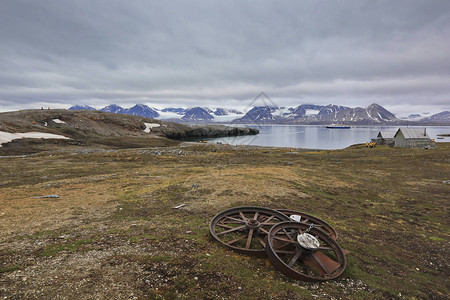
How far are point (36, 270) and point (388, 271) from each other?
1219cm

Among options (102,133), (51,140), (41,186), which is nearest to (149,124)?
(102,133)

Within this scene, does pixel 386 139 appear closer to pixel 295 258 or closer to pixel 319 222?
pixel 319 222

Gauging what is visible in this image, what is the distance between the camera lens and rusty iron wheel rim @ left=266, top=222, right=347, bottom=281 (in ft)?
22.6

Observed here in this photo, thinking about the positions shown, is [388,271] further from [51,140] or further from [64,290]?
[51,140]

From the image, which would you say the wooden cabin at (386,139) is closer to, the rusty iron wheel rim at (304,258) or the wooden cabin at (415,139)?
the wooden cabin at (415,139)

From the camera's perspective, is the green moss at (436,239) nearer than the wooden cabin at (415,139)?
Yes

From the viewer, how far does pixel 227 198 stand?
15227mm

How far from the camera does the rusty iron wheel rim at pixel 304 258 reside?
690 cm

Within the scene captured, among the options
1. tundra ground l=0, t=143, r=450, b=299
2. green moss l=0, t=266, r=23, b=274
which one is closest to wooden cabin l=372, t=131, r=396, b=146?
tundra ground l=0, t=143, r=450, b=299

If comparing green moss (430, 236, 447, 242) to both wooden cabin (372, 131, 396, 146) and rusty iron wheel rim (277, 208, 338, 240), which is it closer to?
rusty iron wheel rim (277, 208, 338, 240)

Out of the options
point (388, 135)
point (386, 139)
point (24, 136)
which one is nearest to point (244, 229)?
point (24, 136)

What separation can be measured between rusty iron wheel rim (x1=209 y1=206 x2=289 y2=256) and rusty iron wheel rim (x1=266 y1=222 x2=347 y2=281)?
2.14 ft

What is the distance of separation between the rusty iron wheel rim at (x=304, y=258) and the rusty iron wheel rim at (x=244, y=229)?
0.65 metres

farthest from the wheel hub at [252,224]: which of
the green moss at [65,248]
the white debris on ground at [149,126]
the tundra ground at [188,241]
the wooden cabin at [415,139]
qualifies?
the white debris on ground at [149,126]
